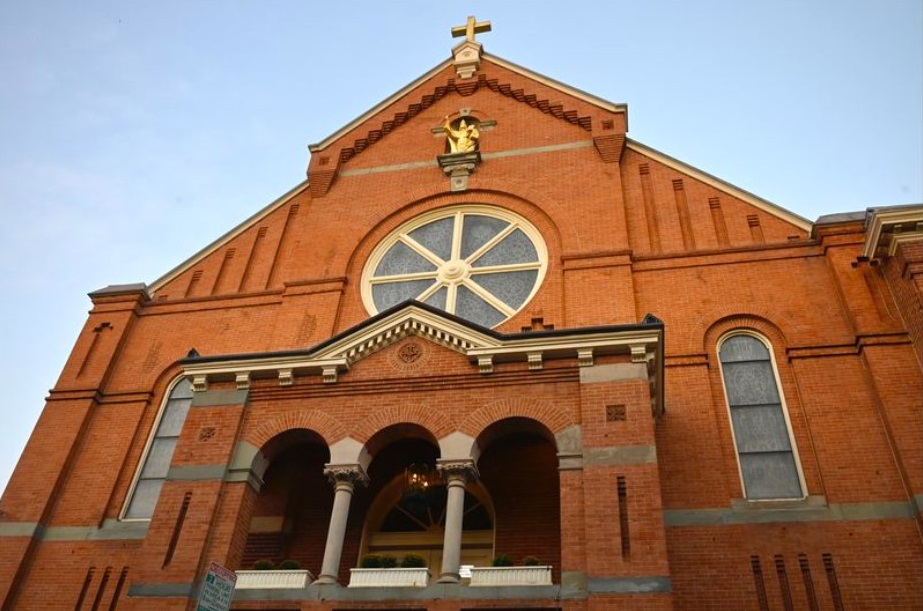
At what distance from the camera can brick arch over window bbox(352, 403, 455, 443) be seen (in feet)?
40.0

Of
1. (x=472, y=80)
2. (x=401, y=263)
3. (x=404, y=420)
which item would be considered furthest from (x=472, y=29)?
(x=404, y=420)

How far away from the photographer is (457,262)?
57.2ft

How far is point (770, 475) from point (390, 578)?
6.64 metres

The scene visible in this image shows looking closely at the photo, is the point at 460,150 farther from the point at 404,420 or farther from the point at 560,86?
the point at 404,420

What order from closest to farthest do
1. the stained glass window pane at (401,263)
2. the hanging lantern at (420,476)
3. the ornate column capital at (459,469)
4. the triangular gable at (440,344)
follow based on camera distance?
1. the ornate column capital at (459,469)
2. the triangular gable at (440,344)
3. the hanging lantern at (420,476)
4. the stained glass window pane at (401,263)

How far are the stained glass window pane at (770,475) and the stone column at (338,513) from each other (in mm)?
6467

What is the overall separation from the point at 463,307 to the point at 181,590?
799 centimetres

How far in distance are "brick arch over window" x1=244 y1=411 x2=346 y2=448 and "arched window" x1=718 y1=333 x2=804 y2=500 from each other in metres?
6.92

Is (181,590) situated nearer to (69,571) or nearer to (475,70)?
(69,571)

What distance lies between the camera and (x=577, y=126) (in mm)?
19078

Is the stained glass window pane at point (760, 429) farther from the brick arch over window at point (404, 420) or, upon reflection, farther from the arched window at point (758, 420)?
the brick arch over window at point (404, 420)

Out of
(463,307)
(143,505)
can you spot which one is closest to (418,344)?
(463,307)

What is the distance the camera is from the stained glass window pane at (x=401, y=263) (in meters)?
17.7

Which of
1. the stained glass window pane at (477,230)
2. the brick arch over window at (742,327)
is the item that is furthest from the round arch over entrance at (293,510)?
the brick arch over window at (742,327)
